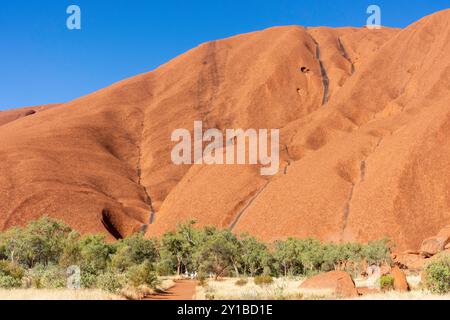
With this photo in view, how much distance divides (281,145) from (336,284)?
6956 centimetres

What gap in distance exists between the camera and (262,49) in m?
149

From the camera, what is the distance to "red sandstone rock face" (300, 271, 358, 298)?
23766 millimetres

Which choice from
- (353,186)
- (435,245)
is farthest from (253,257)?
(353,186)

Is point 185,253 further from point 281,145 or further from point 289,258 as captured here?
point 281,145

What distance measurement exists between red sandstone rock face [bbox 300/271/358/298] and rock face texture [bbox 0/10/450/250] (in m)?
40.0

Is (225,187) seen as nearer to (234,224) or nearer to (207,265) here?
(234,224)

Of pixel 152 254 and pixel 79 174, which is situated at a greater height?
pixel 79 174

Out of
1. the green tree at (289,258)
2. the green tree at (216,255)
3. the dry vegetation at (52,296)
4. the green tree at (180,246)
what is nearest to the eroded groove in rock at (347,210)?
the green tree at (289,258)

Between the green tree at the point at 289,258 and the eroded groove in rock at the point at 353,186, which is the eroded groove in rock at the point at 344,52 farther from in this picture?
the green tree at the point at 289,258

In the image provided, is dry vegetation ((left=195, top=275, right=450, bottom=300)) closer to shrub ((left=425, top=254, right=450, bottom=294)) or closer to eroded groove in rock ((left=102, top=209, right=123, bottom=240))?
shrub ((left=425, top=254, right=450, bottom=294))

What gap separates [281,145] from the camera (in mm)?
93812

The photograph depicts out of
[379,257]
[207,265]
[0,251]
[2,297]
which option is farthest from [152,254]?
[2,297]
